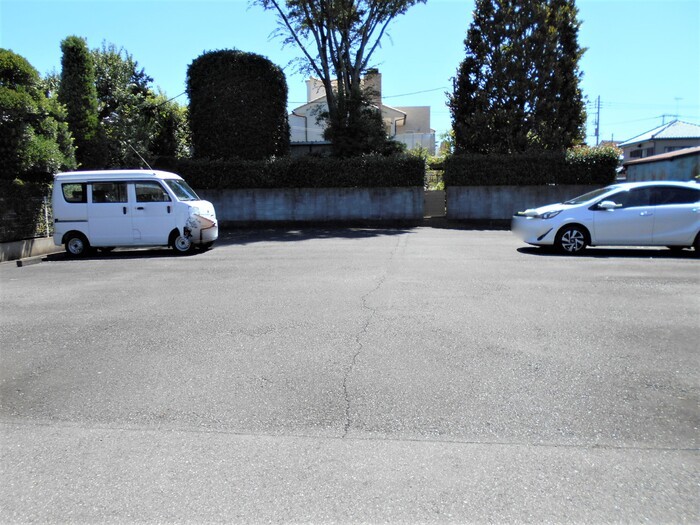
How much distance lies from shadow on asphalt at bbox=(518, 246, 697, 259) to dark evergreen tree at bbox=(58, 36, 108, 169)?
536 inches

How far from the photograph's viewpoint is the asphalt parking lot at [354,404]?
2881 millimetres

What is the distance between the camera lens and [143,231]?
12.8 metres

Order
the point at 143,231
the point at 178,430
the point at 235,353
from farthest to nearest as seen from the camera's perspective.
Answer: the point at 143,231
the point at 235,353
the point at 178,430

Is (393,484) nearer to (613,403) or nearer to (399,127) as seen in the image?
(613,403)

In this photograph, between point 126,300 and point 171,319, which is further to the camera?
point 126,300

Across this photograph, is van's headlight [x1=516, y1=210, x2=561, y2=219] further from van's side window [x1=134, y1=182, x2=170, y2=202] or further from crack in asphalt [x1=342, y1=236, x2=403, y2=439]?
van's side window [x1=134, y1=182, x2=170, y2=202]

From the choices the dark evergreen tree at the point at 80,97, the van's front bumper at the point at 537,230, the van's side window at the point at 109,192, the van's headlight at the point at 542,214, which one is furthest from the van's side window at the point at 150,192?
the van's headlight at the point at 542,214

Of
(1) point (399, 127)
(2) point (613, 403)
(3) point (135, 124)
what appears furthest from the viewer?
(1) point (399, 127)

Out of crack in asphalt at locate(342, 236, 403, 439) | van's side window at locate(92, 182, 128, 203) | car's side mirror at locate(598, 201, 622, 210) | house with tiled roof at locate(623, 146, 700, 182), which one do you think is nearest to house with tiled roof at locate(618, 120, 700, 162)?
house with tiled roof at locate(623, 146, 700, 182)

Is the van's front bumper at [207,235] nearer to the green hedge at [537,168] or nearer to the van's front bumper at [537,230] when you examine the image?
the van's front bumper at [537,230]

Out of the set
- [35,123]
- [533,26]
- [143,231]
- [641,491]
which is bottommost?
[641,491]

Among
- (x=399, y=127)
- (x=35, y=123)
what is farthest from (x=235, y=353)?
(x=399, y=127)

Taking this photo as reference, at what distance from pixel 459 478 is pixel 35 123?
1442 cm

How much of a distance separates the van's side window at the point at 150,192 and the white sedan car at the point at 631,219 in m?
8.85
